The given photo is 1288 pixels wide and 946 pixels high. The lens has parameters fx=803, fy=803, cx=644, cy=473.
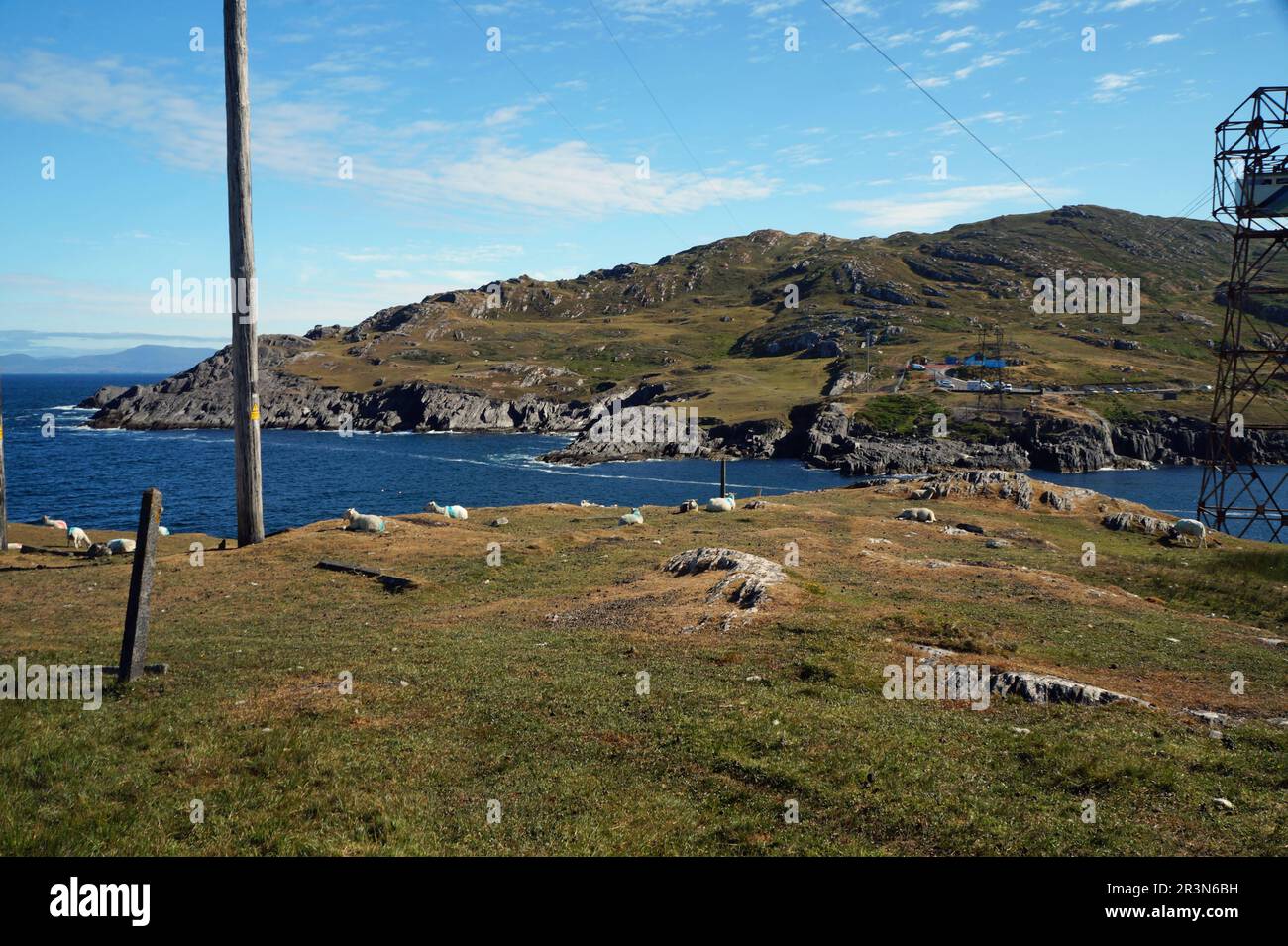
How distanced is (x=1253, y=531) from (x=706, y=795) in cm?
12725

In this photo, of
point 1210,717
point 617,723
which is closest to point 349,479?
point 617,723

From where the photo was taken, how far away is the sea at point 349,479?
352 feet

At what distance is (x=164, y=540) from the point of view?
46.6 metres

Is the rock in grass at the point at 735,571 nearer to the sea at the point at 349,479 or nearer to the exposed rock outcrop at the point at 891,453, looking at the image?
the sea at the point at 349,479

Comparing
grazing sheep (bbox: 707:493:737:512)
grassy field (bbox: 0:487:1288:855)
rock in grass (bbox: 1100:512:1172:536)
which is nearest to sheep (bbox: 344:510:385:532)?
grassy field (bbox: 0:487:1288:855)

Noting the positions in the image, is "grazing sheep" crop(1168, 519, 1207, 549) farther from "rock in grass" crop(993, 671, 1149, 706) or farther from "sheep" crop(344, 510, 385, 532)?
"sheep" crop(344, 510, 385, 532)

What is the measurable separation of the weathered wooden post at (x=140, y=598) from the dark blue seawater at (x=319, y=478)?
79013 millimetres

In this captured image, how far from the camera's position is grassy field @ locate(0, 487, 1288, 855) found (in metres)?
12.1

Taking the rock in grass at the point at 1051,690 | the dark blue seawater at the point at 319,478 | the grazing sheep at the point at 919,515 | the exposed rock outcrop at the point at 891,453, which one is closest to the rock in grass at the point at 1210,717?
the rock in grass at the point at 1051,690

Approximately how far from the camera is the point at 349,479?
13775 centimetres

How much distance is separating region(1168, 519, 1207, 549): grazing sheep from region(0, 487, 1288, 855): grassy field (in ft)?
56.8

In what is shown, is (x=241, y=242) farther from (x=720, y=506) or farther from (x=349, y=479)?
(x=349, y=479)
